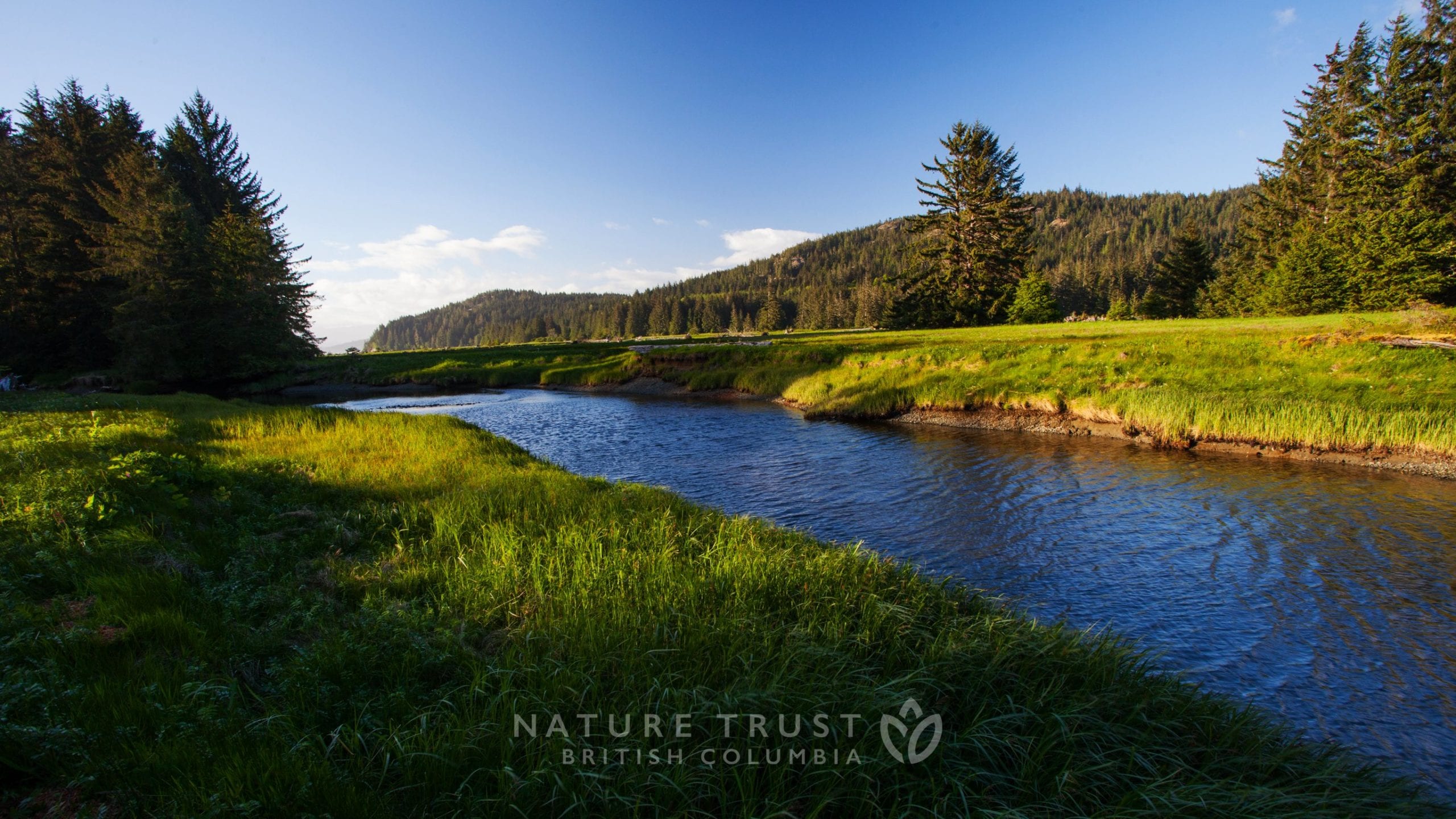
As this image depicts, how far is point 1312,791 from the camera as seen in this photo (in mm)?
4141

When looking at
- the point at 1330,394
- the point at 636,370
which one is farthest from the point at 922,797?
the point at 636,370

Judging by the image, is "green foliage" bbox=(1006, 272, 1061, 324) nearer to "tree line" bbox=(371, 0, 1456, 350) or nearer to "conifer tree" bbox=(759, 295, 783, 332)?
"tree line" bbox=(371, 0, 1456, 350)

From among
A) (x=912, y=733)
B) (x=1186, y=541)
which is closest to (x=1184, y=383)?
(x=1186, y=541)

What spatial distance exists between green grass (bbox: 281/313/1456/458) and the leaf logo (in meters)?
18.6

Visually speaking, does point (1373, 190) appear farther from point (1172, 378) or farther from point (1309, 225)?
point (1172, 378)

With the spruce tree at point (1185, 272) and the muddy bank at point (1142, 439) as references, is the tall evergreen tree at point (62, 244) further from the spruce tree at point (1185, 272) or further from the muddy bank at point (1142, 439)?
the spruce tree at point (1185, 272)

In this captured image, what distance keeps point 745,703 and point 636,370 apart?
4449 cm

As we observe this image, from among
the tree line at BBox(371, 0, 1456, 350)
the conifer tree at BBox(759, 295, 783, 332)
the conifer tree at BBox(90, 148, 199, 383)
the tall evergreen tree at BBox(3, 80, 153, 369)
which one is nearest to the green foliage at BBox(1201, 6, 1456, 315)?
the tree line at BBox(371, 0, 1456, 350)

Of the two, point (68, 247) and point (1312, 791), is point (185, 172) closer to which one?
point (68, 247)

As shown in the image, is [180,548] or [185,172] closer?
[180,548]

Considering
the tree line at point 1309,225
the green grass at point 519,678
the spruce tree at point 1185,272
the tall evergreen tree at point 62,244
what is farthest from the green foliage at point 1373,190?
the tall evergreen tree at point 62,244

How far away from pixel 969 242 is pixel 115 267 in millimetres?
68177

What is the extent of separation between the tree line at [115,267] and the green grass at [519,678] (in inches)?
1523

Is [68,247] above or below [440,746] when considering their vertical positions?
above
